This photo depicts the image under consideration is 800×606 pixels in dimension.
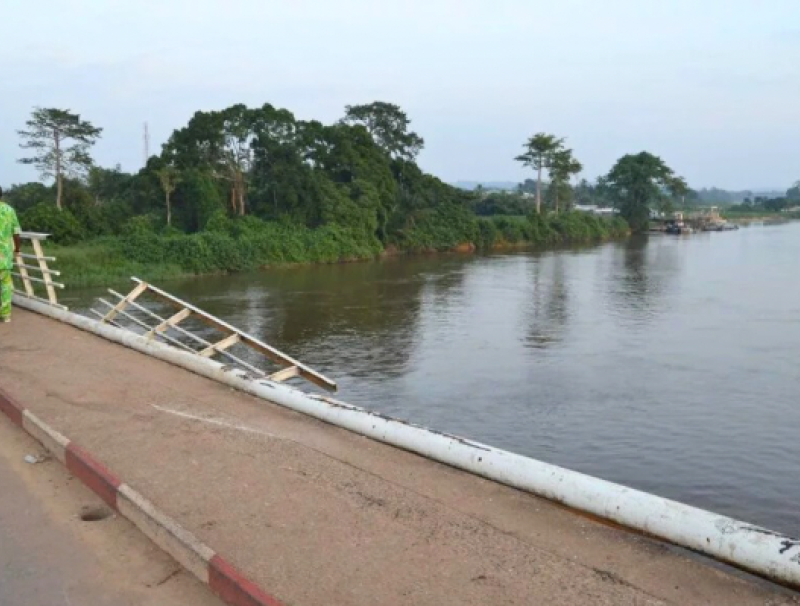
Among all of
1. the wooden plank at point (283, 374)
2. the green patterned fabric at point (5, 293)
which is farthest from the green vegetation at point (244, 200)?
the wooden plank at point (283, 374)

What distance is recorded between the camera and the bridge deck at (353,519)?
3.17 meters

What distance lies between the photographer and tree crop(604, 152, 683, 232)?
7531cm

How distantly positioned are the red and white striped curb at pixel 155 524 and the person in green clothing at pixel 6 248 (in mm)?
4485

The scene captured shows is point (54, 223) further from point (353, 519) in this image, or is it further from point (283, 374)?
point (353, 519)

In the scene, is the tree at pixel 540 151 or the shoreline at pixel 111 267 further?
the tree at pixel 540 151

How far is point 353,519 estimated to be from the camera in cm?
389

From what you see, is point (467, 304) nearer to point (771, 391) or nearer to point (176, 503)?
point (771, 391)

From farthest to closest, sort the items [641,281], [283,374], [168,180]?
[168,180] → [641,281] → [283,374]

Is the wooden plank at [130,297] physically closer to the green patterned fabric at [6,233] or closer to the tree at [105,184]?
the green patterned fabric at [6,233]

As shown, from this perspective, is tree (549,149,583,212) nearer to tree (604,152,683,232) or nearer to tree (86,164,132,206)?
tree (604,152,683,232)

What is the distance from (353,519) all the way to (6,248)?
288 inches

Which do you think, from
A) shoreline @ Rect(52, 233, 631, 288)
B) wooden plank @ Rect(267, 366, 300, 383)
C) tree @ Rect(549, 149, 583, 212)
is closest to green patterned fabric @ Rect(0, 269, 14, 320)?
wooden plank @ Rect(267, 366, 300, 383)

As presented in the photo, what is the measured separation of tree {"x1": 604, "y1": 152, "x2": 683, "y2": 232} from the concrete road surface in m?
75.1

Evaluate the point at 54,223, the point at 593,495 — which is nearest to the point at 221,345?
the point at 593,495
